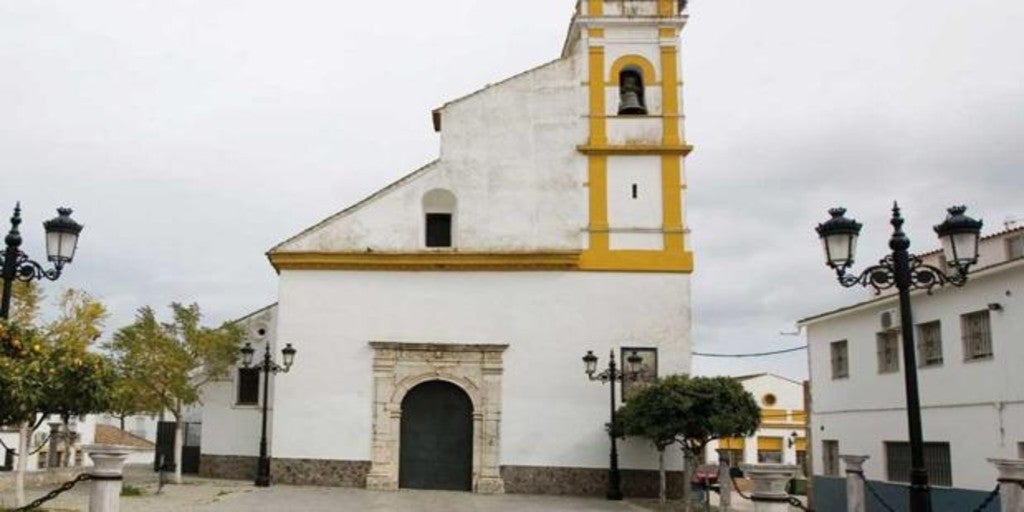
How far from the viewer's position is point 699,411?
16.3 meters

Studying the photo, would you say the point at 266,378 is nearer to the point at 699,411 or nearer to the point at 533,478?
the point at 533,478

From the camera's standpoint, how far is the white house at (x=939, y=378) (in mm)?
16125

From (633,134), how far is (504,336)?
214 inches

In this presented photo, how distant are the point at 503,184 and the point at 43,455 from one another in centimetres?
1745

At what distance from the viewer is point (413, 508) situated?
53.5ft

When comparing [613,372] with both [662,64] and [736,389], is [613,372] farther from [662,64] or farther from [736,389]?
[662,64]

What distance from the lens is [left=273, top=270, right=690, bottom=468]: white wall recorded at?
2048 cm

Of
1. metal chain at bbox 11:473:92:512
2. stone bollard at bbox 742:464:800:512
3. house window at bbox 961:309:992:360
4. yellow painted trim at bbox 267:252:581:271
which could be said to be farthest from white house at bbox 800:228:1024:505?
metal chain at bbox 11:473:92:512

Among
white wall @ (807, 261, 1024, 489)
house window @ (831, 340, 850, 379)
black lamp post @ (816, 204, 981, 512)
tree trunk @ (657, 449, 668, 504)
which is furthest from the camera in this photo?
house window @ (831, 340, 850, 379)

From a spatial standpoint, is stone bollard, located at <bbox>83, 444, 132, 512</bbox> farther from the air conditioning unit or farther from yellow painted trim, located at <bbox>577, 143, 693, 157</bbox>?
the air conditioning unit

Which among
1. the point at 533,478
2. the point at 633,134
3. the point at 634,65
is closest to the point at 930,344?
the point at 633,134

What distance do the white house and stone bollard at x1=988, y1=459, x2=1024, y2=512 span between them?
618 cm

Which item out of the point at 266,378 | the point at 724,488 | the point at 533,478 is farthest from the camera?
the point at 266,378

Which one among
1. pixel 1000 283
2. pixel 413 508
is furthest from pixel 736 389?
pixel 413 508
